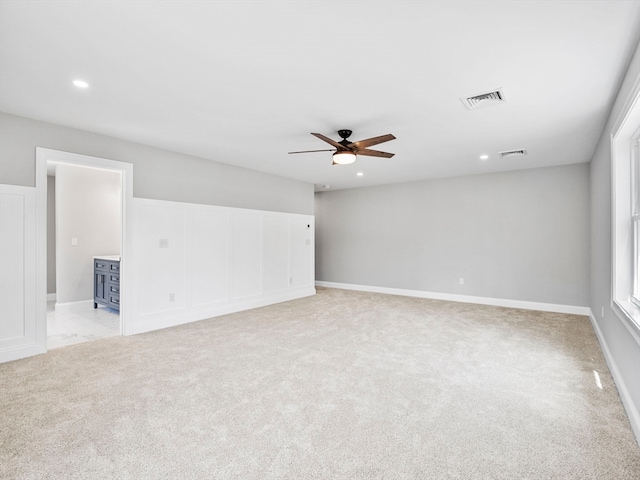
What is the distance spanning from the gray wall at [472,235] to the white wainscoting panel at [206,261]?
179 cm

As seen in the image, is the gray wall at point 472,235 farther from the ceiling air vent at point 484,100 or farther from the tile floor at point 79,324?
the tile floor at point 79,324

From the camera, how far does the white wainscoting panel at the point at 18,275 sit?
3293 mm

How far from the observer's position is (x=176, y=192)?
187 inches

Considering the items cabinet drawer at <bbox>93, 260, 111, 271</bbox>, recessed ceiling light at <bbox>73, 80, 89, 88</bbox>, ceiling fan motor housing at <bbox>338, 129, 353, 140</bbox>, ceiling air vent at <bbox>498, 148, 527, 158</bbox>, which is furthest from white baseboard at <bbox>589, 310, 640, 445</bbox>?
cabinet drawer at <bbox>93, 260, 111, 271</bbox>

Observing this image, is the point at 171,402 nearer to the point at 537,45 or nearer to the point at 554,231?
the point at 537,45

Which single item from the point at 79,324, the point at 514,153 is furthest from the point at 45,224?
the point at 514,153

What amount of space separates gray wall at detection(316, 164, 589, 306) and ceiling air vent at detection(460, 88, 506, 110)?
3468mm

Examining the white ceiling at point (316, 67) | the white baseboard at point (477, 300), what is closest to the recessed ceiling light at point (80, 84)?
the white ceiling at point (316, 67)

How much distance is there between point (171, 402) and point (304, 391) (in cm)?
100

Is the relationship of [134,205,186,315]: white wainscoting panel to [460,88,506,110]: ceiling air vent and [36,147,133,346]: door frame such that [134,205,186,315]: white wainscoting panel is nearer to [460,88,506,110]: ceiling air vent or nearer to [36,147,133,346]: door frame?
[36,147,133,346]: door frame

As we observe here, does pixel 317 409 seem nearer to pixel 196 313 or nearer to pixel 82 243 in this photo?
pixel 196 313

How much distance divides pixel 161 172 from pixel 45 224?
149cm

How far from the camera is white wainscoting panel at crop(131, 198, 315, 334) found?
4391 millimetres

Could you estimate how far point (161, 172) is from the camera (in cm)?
459
